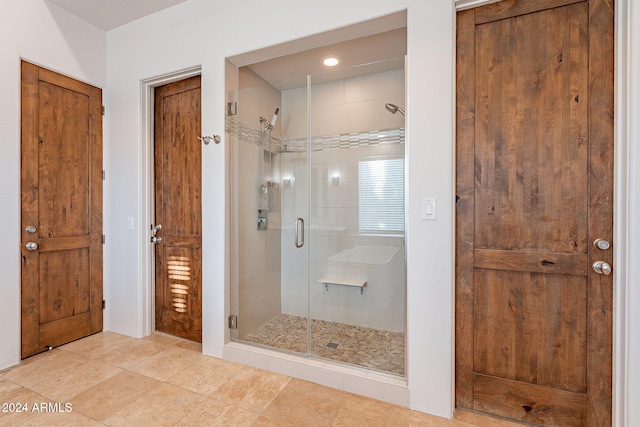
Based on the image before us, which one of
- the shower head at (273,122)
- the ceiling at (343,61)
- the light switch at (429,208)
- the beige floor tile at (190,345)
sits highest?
the ceiling at (343,61)

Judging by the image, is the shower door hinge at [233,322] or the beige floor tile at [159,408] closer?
the beige floor tile at [159,408]

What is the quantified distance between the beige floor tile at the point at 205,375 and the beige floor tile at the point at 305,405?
0.46 meters

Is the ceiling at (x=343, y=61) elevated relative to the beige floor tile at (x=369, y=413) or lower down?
elevated

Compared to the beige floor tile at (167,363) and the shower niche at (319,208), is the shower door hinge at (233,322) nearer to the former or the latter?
the shower niche at (319,208)

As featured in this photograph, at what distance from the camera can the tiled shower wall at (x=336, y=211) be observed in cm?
223

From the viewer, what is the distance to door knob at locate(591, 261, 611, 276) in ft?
4.96

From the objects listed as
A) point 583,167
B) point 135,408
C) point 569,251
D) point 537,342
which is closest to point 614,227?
point 569,251

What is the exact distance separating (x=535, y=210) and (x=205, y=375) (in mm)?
2377

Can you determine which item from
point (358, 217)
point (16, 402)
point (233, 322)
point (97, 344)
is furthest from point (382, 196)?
point (97, 344)

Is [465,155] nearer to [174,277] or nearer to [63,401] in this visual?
[174,277]

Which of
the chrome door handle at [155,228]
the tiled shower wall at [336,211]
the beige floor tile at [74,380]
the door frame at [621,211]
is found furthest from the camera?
the chrome door handle at [155,228]

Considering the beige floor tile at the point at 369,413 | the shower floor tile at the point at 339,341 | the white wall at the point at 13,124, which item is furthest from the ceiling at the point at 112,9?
the beige floor tile at the point at 369,413

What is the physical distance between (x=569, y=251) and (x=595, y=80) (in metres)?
0.89

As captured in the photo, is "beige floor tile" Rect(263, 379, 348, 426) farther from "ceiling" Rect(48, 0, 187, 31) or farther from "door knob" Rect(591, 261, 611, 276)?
"ceiling" Rect(48, 0, 187, 31)
